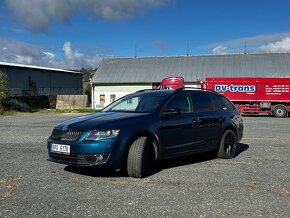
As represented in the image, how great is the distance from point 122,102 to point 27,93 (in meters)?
44.1

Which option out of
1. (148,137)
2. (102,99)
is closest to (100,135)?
(148,137)

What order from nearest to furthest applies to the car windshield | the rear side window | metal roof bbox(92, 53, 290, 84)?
the car windshield
the rear side window
metal roof bbox(92, 53, 290, 84)

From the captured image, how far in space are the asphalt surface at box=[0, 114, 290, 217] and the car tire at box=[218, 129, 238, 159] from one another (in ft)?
0.66

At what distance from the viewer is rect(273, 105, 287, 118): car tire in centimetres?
2686

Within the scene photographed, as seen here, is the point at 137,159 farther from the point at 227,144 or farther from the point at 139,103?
the point at 227,144

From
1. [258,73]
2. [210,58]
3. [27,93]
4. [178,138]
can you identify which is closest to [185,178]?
[178,138]

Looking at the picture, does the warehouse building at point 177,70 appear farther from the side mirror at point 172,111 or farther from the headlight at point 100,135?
the headlight at point 100,135

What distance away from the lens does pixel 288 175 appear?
22.1ft

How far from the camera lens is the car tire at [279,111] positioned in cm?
2686

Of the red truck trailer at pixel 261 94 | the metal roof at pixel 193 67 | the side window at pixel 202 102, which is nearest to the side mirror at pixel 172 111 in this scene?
the side window at pixel 202 102

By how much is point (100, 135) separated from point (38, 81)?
49595 millimetres

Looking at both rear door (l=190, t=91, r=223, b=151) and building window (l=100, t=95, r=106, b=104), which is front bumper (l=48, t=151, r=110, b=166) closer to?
rear door (l=190, t=91, r=223, b=151)

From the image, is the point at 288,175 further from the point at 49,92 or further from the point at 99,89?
the point at 49,92

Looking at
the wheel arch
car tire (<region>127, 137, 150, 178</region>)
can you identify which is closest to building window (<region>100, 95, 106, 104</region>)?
the wheel arch
